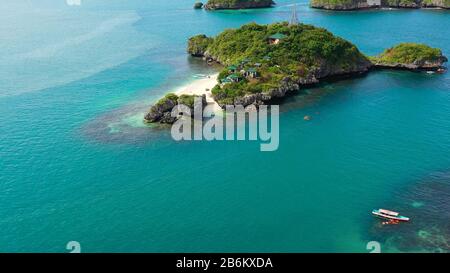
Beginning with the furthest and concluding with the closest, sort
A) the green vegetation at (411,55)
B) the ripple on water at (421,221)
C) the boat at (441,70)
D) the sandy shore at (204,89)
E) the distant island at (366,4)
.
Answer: the distant island at (366,4)
the green vegetation at (411,55)
the boat at (441,70)
the sandy shore at (204,89)
the ripple on water at (421,221)

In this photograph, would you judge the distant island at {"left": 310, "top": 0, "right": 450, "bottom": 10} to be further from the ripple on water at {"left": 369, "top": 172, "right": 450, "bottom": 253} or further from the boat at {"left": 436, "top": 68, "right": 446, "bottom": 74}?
the ripple on water at {"left": 369, "top": 172, "right": 450, "bottom": 253}

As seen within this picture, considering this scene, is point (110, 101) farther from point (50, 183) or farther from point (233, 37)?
point (233, 37)

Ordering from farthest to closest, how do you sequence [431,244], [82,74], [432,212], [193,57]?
[193,57], [82,74], [432,212], [431,244]

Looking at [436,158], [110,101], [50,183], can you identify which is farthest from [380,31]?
[50,183]

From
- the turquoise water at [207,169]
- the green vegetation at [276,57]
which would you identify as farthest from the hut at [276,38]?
the turquoise water at [207,169]

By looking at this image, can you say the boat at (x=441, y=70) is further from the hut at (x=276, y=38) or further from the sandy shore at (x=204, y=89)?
the sandy shore at (x=204, y=89)
